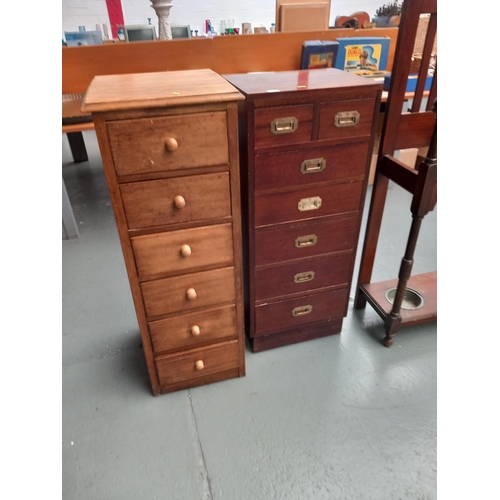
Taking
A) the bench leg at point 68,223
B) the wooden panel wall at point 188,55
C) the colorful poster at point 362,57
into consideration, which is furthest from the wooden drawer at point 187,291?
the colorful poster at point 362,57

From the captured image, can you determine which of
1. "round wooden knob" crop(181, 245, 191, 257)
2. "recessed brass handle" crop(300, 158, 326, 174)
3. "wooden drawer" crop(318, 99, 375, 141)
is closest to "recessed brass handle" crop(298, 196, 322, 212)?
"recessed brass handle" crop(300, 158, 326, 174)

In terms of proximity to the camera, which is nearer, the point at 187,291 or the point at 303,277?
the point at 187,291

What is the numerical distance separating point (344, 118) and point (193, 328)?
93 cm

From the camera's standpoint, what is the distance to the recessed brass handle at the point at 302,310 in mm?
1654

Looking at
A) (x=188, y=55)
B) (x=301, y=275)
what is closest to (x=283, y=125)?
(x=301, y=275)

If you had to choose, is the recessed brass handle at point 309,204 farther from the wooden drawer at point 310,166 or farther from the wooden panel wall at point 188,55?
the wooden panel wall at point 188,55

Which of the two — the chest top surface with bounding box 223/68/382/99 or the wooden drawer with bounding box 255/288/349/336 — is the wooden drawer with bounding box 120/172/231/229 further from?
the wooden drawer with bounding box 255/288/349/336

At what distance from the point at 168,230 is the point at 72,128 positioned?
61.1 inches

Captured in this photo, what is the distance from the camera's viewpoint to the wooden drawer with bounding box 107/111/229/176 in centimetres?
100

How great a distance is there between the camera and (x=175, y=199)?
3.71ft

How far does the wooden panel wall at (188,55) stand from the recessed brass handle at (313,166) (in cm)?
166

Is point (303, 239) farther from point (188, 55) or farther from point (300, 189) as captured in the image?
point (188, 55)

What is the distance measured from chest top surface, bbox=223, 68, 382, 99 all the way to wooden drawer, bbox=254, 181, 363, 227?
13.5 inches

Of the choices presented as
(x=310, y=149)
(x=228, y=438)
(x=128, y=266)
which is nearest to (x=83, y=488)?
(x=228, y=438)
